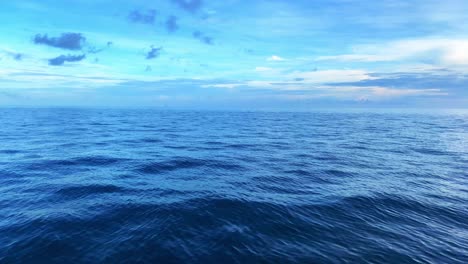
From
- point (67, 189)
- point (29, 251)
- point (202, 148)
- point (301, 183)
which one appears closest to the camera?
point (29, 251)

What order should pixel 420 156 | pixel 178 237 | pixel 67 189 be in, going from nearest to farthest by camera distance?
1. pixel 178 237
2. pixel 67 189
3. pixel 420 156

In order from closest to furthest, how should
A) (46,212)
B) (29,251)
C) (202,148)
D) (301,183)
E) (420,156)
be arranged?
(29,251)
(46,212)
(301,183)
(420,156)
(202,148)

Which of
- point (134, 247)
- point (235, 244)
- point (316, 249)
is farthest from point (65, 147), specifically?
point (316, 249)

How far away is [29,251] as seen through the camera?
48.1ft

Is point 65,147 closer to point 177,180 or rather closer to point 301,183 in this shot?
point 177,180

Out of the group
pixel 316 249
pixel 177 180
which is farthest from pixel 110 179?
pixel 316 249

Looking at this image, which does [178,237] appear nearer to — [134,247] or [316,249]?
[134,247]

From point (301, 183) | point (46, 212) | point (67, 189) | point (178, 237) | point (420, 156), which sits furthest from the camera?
point (420, 156)

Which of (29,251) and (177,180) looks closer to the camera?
(29,251)

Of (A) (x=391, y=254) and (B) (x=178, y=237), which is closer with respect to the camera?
(A) (x=391, y=254)

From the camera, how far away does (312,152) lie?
4519cm

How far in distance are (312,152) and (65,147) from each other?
1687 inches

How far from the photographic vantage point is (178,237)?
1625 centimetres

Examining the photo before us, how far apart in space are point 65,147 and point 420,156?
196 feet
